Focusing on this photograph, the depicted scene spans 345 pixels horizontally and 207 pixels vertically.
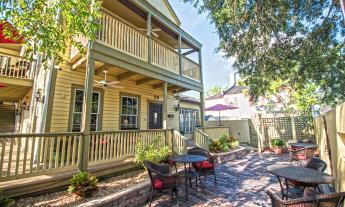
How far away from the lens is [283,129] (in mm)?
11711

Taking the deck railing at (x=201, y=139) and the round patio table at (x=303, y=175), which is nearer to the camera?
the round patio table at (x=303, y=175)

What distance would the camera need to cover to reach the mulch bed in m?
3.68

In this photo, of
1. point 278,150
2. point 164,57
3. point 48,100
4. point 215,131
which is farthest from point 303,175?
point 278,150

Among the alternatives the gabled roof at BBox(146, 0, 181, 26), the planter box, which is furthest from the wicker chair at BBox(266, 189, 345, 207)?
the gabled roof at BBox(146, 0, 181, 26)

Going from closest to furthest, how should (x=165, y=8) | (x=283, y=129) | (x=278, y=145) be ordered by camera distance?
(x=278, y=145)
(x=165, y=8)
(x=283, y=129)

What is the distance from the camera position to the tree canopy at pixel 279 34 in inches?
212

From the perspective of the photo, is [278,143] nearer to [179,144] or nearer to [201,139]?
[201,139]

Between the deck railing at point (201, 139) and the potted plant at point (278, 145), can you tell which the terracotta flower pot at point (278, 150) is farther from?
the deck railing at point (201, 139)

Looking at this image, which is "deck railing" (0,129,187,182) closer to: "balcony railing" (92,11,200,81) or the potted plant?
"balcony railing" (92,11,200,81)

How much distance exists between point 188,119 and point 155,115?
3.98 meters

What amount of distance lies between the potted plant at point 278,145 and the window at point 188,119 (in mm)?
5074

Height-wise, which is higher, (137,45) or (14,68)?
(137,45)

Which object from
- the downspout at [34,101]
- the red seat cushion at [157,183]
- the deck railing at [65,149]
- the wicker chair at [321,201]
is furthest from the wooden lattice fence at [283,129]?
the downspout at [34,101]

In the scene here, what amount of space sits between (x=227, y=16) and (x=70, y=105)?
19.5 ft
